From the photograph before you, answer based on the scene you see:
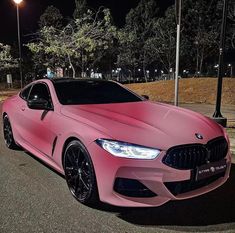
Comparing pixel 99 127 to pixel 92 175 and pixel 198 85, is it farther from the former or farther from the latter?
pixel 198 85

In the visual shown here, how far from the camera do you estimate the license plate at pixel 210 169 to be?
4074 mm

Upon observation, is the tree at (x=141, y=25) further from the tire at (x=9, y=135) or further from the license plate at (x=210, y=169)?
the license plate at (x=210, y=169)

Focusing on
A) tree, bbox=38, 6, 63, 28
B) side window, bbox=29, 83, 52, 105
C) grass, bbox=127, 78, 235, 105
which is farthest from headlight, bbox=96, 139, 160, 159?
tree, bbox=38, 6, 63, 28

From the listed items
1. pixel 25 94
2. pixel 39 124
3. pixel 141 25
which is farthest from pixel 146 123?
pixel 141 25

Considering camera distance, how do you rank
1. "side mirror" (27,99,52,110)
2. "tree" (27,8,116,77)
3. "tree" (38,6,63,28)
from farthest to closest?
"tree" (38,6,63,28)
"tree" (27,8,116,77)
"side mirror" (27,99,52,110)

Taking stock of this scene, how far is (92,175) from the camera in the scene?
4.31m

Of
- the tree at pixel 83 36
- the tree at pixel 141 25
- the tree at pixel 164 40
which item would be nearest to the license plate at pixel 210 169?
the tree at pixel 83 36

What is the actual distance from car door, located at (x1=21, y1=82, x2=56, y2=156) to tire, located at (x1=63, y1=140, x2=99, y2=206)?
19.8 inches

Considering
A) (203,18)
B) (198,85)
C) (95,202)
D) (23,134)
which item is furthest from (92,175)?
(203,18)

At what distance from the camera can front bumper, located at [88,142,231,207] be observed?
390cm

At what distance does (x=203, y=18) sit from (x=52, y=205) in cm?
4214

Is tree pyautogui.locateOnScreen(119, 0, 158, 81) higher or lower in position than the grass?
higher

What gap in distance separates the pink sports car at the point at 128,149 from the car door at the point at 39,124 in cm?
1

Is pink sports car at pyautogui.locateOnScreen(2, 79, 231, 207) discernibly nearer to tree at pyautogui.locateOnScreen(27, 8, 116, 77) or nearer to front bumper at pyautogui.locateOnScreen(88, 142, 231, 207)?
front bumper at pyautogui.locateOnScreen(88, 142, 231, 207)
